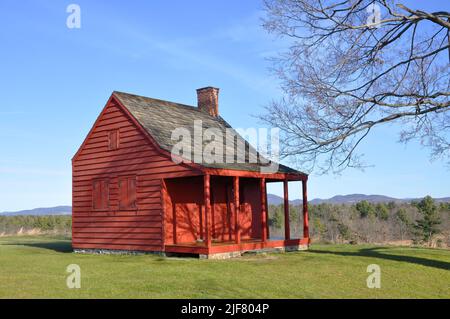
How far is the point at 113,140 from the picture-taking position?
20.7 m

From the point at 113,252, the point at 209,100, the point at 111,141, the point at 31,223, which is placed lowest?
the point at 113,252

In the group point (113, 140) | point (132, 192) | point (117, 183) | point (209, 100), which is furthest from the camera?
point (209, 100)

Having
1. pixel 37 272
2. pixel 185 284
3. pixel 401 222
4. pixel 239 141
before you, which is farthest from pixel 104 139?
pixel 401 222

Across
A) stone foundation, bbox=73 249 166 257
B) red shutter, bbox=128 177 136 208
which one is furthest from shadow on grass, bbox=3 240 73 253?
red shutter, bbox=128 177 136 208

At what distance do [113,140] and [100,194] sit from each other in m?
2.41

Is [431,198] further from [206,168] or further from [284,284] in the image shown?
[284,284]

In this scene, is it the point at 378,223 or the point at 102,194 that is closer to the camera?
the point at 102,194

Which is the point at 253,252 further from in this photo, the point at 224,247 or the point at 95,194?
the point at 95,194

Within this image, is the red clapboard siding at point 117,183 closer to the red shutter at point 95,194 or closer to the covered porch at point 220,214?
the red shutter at point 95,194

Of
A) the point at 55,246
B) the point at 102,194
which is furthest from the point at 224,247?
the point at 55,246

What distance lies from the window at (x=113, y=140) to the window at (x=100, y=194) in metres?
1.45

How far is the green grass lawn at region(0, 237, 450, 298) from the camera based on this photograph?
10398 mm

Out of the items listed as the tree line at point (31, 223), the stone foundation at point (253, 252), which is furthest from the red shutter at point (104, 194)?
the tree line at point (31, 223)

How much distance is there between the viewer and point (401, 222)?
49156mm
